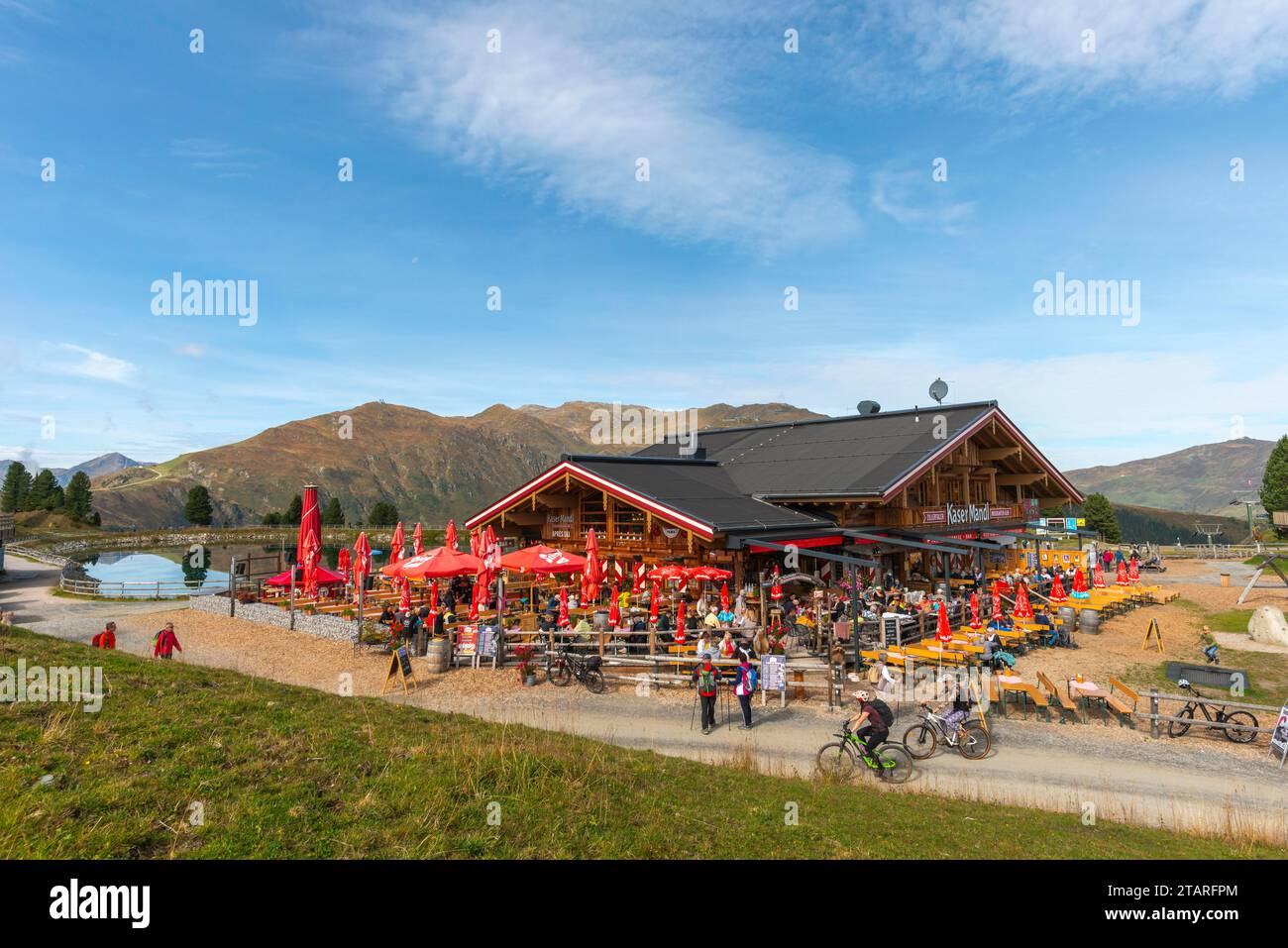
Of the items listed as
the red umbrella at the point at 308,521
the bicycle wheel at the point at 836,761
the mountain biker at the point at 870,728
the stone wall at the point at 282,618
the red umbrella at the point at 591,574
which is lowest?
the bicycle wheel at the point at 836,761

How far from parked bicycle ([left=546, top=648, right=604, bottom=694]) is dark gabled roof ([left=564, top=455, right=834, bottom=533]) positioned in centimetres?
565

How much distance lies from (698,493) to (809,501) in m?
4.26

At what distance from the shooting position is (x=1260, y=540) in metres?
57.9

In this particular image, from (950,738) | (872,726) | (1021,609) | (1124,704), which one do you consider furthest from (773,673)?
(1021,609)

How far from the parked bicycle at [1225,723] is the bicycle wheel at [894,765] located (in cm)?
601

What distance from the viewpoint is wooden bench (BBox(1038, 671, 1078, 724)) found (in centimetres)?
1352

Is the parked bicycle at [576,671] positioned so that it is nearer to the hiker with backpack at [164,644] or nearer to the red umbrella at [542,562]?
the red umbrella at [542,562]

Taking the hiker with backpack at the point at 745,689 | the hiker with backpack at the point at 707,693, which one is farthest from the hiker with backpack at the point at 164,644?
the hiker with backpack at the point at 745,689

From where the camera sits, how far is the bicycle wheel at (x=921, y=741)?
457 inches

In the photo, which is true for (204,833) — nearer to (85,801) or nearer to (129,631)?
(85,801)

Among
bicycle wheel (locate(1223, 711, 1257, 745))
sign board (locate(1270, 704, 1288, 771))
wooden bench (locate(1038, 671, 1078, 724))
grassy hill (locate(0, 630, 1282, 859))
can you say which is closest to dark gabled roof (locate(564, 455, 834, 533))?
wooden bench (locate(1038, 671, 1078, 724))
